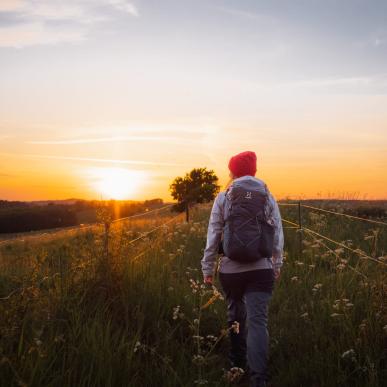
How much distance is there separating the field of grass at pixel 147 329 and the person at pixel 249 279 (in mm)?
335

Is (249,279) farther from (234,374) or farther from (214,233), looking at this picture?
(234,374)

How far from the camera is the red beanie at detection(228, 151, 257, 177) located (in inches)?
227

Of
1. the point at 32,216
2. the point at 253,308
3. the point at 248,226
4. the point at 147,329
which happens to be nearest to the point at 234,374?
the point at 253,308

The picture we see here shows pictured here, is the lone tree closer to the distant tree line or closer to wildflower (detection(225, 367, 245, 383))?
the distant tree line

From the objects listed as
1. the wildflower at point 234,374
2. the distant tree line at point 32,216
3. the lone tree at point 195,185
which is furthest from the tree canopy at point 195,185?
the wildflower at point 234,374

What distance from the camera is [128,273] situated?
698 centimetres

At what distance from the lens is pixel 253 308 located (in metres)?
5.29

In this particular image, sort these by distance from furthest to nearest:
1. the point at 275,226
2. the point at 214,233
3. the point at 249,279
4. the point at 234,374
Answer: the point at 214,233 → the point at 275,226 → the point at 249,279 → the point at 234,374

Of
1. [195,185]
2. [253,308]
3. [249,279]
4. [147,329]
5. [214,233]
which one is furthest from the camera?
[195,185]

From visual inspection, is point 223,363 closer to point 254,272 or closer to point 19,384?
point 254,272

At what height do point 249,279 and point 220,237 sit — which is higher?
point 220,237

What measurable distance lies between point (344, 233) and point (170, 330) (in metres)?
9.09

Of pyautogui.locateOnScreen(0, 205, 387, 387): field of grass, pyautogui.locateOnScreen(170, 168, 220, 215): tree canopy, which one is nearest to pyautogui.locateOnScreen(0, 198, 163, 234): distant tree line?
pyautogui.locateOnScreen(170, 168, 220, 215): tree canopy

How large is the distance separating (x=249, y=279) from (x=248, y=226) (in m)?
0.59
